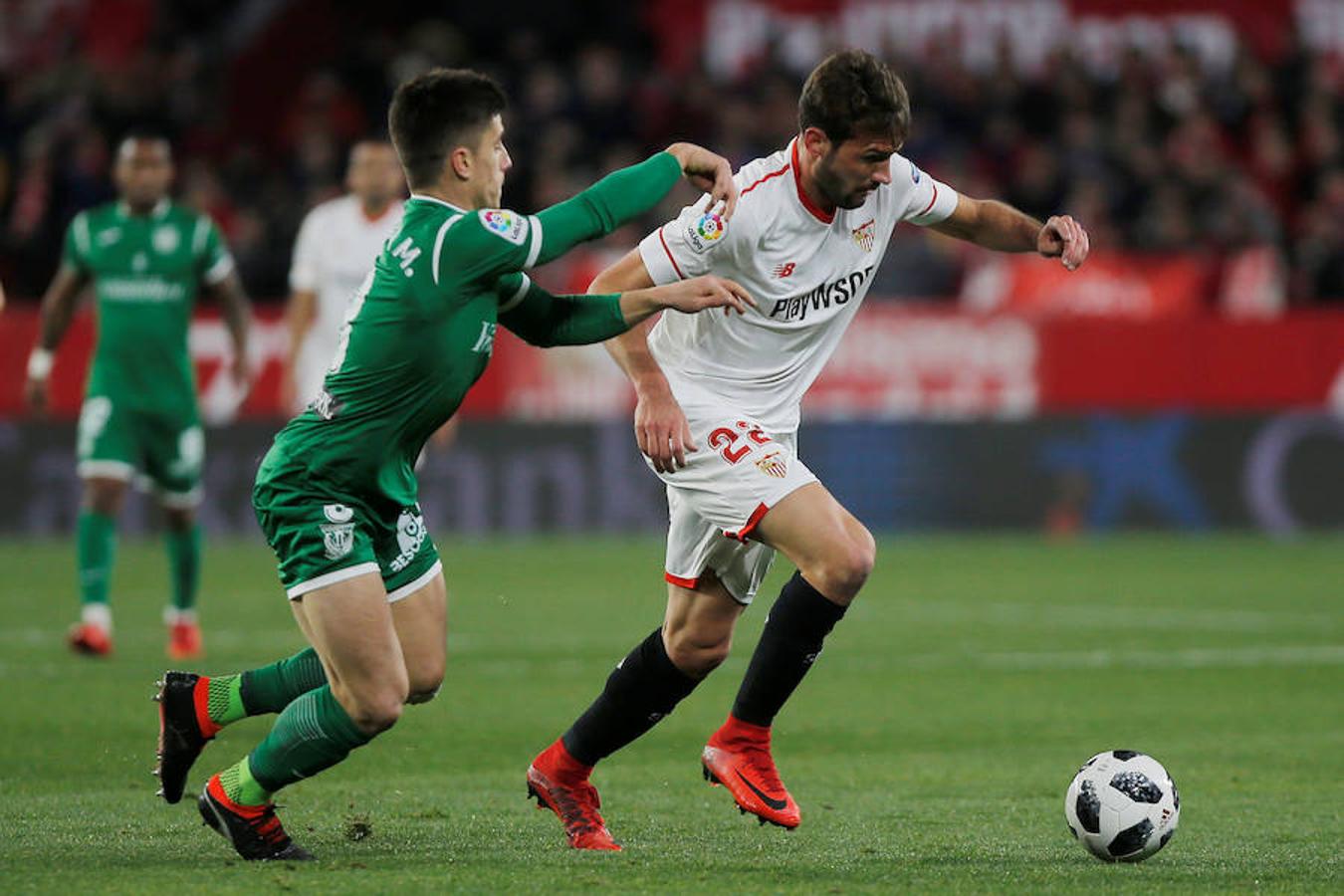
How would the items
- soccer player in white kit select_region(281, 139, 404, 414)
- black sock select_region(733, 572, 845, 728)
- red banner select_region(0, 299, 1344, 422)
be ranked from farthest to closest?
red banner select_region(0, 299, 1344, 422)
soccer player in white kit select_region(281, 139, 404, 414)
black sock select_region(733, 572, 845, 728)

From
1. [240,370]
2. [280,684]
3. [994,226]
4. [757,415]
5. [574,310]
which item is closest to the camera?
[574,310]

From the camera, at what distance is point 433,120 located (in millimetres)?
5621

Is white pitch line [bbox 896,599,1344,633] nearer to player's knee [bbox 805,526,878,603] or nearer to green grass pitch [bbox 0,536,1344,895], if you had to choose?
green grass pitch [bbox 0,536,1344,895]

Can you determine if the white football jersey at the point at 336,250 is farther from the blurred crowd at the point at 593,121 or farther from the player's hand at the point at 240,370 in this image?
the blurred crowd at the point at 593,121

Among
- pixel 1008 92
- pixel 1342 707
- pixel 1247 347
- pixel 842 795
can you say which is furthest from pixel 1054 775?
pixel 1008 92

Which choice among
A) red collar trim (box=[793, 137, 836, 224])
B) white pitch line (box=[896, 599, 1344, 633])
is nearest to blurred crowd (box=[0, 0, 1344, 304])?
white pitch line (box=[896, 599, 1344, 633])

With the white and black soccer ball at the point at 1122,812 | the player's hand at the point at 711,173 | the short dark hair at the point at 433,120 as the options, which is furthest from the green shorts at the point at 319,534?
the white and black soccer ball at the point at 1122,812

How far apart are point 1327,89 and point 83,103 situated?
11.7 m

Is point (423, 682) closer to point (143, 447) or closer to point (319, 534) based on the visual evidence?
point (319, 534)

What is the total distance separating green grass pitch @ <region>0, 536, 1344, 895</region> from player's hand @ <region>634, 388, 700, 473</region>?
1056 millimetres

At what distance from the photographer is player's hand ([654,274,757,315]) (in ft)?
18.0

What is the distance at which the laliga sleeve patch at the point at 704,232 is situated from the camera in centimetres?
629

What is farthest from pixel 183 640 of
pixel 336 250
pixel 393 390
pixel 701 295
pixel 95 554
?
pixel 701 295

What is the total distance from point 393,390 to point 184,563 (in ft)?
18.2
